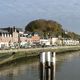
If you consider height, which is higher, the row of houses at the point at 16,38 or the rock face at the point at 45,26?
the rock face at the point at 45,26

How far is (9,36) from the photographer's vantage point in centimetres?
9125

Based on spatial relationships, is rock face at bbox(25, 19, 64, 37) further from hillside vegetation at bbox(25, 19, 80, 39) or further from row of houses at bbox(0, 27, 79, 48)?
row of houses at bbox(0, 27, 79, 48)

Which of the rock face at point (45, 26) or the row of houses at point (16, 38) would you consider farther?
the rock face at point (45, 26)

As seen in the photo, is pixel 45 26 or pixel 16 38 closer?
pixel 16 38

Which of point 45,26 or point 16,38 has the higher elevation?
point 45,26

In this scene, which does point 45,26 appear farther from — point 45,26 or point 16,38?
point 16,38

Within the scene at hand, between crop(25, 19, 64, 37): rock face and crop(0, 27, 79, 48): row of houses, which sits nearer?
crop(0, 27, 79, 48): row of houses

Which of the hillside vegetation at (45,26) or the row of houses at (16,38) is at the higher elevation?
the hillside vegetation at (45,26)

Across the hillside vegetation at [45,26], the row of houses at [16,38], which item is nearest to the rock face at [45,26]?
the hillside vegetation at [45,26]

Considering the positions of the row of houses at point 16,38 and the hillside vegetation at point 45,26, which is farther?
the hillside vegetation at point 45,26

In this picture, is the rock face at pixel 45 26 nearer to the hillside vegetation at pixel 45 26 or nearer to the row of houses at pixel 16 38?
the hillside vegetation at pixel 45 26

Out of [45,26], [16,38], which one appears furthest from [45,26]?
[16,38]

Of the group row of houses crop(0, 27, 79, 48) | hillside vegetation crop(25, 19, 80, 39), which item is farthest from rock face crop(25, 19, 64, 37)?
row of houses crop(0, 27, 79, 48)

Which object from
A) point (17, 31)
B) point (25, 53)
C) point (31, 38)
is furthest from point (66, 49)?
point (25, 53)
